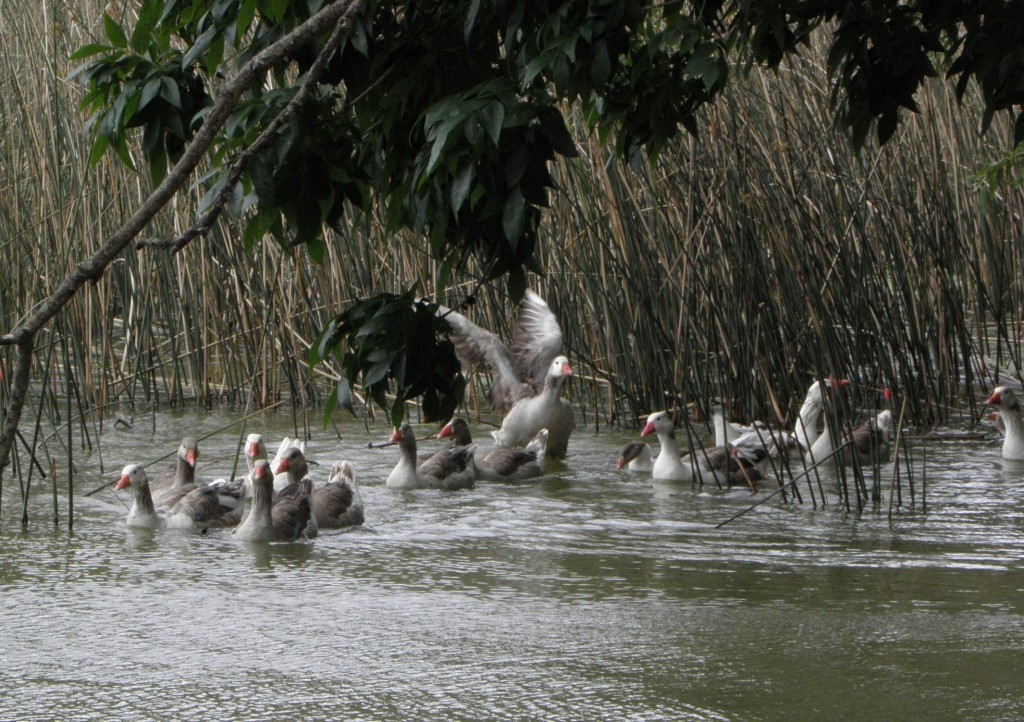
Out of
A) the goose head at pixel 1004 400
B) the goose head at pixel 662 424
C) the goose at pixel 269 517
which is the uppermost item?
the goose head at pixel 1004 400

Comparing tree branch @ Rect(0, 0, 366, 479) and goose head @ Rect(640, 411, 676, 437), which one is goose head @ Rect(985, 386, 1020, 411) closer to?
goose head @ Rect(640, 411, 676, 437)

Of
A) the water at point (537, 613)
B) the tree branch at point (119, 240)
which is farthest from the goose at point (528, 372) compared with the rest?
the tree branch at point (119, 240)

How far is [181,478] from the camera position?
6.85m

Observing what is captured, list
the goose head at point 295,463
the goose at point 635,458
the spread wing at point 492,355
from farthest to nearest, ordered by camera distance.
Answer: the spread wing at point 492,355 → the goose at point 635,458 → the goose head at point 295,463

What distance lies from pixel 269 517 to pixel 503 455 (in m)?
1.91

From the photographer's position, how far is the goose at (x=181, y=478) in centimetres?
663

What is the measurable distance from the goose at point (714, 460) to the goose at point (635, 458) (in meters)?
0.07

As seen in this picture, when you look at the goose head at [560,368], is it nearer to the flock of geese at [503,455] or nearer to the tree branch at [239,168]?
the flock of geese at [503,455]

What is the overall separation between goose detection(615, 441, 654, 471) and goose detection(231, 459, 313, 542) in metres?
1.97

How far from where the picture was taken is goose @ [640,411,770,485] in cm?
704

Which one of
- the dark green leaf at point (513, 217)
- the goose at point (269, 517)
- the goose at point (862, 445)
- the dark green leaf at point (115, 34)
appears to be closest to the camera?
the dark green leaf at point (513, 217)

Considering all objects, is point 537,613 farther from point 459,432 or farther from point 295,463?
point 459,432

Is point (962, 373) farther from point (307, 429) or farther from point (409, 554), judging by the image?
point (409, 554)

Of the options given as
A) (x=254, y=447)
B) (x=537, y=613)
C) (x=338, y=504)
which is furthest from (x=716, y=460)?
(x=537, y=613)
